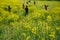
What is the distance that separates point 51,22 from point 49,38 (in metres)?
0.48

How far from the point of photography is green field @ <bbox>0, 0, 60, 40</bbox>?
5262mm

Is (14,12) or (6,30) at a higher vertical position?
(14,12)

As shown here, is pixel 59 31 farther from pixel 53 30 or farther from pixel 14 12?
pixel 14 12

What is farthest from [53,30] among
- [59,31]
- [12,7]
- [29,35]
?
[12,7]

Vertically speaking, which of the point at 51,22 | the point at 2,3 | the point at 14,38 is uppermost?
the point at 2,3

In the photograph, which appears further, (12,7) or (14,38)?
(12,7)

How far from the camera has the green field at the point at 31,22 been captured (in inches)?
207

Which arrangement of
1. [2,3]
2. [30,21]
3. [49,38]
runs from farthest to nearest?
1. [2,3]
2. [30,21]
3. [49,38]

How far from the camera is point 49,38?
17.0ft

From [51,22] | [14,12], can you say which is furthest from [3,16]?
[51,22]

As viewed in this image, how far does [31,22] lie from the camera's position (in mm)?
5496

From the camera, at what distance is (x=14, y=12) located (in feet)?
18.9

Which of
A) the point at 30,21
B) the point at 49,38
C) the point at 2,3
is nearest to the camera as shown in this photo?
the point at 49,38

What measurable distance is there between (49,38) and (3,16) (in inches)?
54.1
